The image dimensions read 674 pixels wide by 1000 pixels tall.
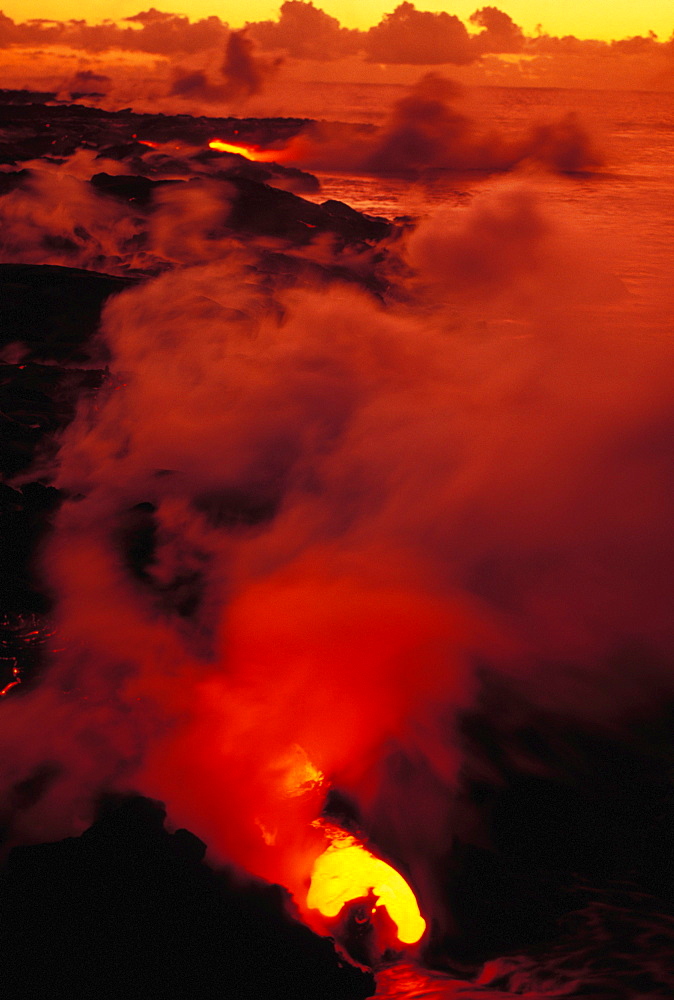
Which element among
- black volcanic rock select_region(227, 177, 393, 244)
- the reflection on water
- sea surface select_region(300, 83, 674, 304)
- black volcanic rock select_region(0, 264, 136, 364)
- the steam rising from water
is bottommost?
the reflection on water

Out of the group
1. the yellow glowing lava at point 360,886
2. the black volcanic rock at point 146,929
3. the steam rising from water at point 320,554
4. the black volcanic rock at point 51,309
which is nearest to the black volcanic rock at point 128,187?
the steam rising from water at point 320,554

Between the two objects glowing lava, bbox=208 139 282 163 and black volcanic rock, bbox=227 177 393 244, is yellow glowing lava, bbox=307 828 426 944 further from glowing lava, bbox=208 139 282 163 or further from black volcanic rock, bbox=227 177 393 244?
glowing lava, bbox=208 139 282 163

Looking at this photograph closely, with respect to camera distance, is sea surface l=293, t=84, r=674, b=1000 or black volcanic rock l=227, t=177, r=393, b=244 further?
black volcanic rock l=227, t=177, r=393, b=244

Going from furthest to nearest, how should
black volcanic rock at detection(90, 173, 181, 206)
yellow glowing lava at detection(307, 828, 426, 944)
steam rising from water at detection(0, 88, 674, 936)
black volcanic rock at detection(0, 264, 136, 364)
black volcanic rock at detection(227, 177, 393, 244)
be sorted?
black volcanic rock at detection(90, 173, 181, 206)
black volcanic rock at detection(227, 177, 393, 244)
black volcanic rock at detection(0, 264, 136, 364)
steam rising from water at detection(0, 88, 674, 936)
yellow glowing lava at detection(307, 828, 426, 944)

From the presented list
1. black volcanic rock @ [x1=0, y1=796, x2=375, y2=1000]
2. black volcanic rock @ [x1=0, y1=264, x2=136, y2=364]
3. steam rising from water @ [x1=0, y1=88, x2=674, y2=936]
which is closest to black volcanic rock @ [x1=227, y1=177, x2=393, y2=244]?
steam rising from water @ [x1=0, y1=88, x2=674, y2=936]

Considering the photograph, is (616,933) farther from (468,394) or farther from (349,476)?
(468,394)

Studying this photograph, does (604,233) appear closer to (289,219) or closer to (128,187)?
(289,219)
